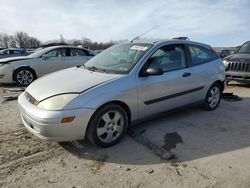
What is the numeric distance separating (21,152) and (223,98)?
5227 mm

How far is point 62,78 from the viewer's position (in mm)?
4105

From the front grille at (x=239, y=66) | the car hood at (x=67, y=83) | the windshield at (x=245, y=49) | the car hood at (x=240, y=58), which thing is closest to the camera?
the car hood at (x=67, y=83)

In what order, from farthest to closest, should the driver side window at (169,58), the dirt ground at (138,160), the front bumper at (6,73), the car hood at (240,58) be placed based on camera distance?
the front bumper at (6,73), the car hood at (240,58), the driver side window at (169,58), the dirt ground at (138,160)

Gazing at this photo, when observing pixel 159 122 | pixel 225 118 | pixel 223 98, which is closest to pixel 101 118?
pixel 159 122

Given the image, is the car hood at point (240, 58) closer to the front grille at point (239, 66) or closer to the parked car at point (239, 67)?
the parked car at point (239, 67)

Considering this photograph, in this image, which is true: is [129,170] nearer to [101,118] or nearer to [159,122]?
[101,118]

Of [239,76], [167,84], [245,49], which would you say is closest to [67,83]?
[167,84]

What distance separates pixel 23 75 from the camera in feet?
29.8

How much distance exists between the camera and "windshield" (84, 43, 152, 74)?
4.15 metres

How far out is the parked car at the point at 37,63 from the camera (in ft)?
29.1

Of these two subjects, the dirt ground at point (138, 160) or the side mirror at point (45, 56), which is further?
the side mirror at point (45, 56)

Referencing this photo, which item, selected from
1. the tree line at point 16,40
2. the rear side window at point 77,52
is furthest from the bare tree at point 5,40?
the rear side window at point 77,52

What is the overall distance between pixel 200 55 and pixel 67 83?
2.94 meters

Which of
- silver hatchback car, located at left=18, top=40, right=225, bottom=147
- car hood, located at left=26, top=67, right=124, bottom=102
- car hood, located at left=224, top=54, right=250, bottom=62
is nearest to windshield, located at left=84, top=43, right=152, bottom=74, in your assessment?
silver hatchback car, located at left=18, top=40, right=225, bottom=147
